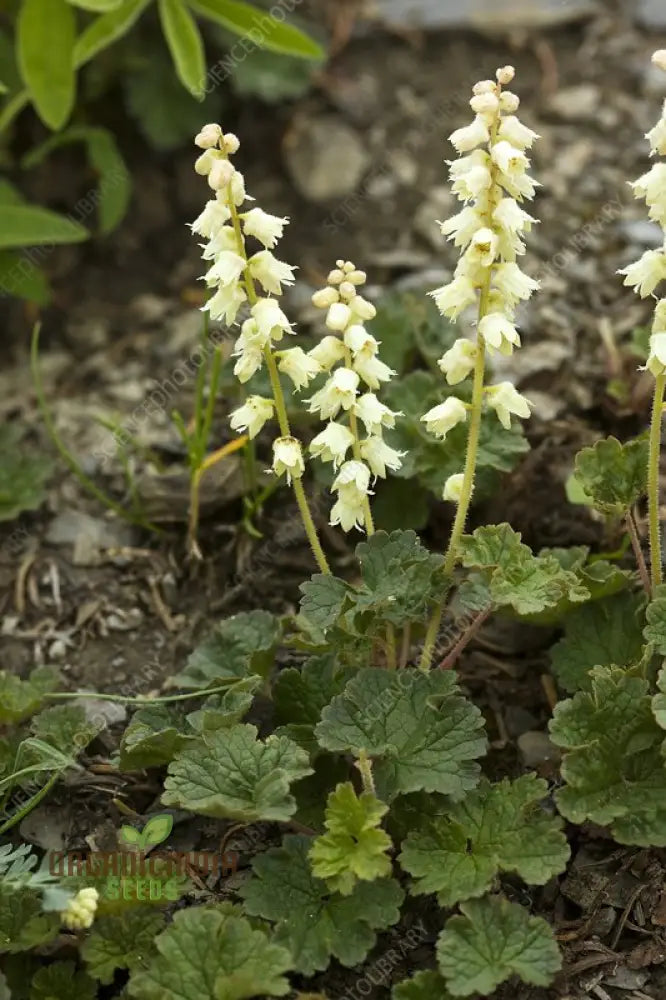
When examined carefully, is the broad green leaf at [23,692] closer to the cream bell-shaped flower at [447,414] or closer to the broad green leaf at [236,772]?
the broad green leaf at [236,772]

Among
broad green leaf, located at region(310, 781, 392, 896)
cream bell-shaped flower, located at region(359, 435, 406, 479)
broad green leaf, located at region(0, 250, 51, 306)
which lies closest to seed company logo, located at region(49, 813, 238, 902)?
broad green leaf, located at region(310, 781, 392, 896)

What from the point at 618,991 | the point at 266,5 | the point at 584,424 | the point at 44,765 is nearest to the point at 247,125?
A: the point at 266,5

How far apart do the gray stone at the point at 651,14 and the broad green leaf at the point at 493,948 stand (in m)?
4.15

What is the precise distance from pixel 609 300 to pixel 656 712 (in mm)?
2168

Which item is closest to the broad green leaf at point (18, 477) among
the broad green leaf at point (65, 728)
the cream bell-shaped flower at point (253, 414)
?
the broad green leaf at point (65, 728)

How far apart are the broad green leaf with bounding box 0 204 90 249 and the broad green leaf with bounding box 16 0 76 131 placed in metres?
0.29

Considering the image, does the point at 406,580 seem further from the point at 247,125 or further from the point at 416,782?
the point at 247,125

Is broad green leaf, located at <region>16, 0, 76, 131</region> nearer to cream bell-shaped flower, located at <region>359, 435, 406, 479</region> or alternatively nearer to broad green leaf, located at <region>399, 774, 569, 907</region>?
→ cream bell-shaped flower, located at <region>359, 435, 406, 479</region>

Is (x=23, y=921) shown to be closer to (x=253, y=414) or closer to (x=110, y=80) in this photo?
(x=253, y=414)

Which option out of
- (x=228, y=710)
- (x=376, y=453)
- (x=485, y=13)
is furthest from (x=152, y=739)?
(x=485, y=13)

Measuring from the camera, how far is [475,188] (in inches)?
97.9

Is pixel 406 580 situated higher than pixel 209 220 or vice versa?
pixel 209 220

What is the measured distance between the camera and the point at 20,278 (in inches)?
171

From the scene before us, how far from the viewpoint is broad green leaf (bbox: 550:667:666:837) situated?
2.74 meters
